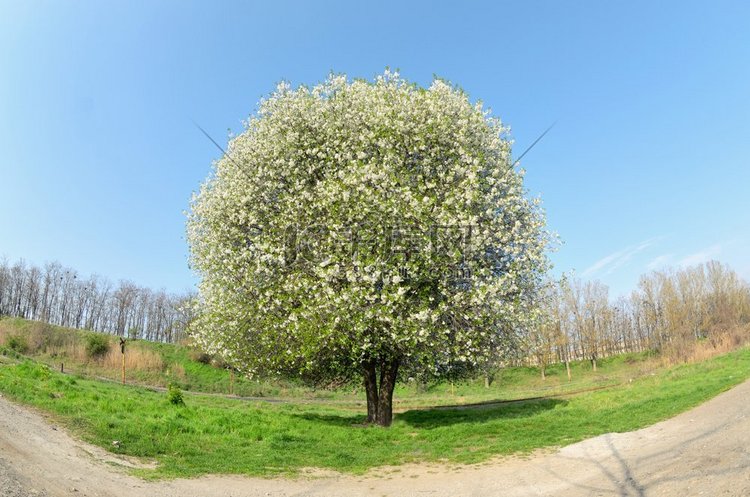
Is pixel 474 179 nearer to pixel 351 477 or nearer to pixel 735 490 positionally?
pixel 351 477

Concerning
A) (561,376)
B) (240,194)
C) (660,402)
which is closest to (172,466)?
(240,194)

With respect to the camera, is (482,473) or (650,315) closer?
(482,473)

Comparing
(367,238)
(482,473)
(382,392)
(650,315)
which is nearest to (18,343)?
(382,392)

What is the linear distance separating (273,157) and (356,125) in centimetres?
400

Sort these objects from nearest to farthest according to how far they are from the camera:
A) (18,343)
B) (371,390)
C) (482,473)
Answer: (482,473) → (371,390) → (18,343)

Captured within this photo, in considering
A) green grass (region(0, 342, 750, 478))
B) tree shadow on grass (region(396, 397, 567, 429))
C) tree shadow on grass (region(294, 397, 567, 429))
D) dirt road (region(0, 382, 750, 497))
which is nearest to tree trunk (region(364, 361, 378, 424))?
tree shadow on grass (region(294, 397, 567, 429))

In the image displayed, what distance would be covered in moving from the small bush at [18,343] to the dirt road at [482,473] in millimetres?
57408

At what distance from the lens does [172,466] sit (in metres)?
13.4

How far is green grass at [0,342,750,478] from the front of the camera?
1468 centimetres

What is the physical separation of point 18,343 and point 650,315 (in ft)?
337

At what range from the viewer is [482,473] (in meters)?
12.9

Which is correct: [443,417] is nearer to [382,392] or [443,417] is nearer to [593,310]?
[382,392]

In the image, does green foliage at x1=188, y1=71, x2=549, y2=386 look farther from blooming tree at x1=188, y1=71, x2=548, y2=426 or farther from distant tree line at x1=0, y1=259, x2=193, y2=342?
distant tree line at x1=0, y1=259, x2=193, y2=342

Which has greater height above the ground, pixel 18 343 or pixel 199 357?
pixel 18 343
